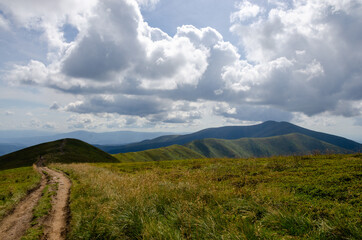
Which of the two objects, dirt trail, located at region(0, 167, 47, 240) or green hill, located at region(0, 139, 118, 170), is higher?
dirt trail, located at region(0, 167, 47, 240)

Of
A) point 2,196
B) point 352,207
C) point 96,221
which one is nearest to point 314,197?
point 352,207

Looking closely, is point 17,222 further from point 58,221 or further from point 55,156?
point 55,156

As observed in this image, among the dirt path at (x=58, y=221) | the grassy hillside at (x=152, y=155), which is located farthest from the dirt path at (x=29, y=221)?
the grassy hillside at (x=152, y=155)

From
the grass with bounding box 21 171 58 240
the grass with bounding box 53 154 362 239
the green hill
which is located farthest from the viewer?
the green hill

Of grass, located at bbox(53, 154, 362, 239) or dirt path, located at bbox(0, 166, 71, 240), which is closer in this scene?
grass, located at bbox(53, 154, 362, 239)

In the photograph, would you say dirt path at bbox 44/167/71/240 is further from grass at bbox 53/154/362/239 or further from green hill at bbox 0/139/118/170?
green hill at bbox 0/139/118/170

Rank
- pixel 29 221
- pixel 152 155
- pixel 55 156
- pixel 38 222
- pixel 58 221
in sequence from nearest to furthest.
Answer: pixel 38 222 < pixel 58 221 < pixel 29 221 < pixel 55 156 < pixel 152 155

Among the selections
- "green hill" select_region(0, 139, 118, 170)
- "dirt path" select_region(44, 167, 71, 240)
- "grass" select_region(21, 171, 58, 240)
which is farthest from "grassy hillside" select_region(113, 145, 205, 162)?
"grass" select_region(21, 171, 58, 240)

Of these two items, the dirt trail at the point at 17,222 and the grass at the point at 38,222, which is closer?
the grass at the point at 38,222

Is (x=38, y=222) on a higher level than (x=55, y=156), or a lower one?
higher

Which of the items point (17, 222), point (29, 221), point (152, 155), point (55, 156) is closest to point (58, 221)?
point (29, 221)

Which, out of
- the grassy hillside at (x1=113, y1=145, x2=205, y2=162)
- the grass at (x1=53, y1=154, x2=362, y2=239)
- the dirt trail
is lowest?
the grassy hillside at (x1=113, y1=145, x2=205, y2=162)

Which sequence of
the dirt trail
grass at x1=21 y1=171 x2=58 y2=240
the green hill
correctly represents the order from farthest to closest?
the green hill → the dirt trail → grass at x1=21 y1=171 x2=58 y2=240

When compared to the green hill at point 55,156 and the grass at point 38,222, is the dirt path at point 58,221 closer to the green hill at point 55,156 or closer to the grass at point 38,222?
the grass at point 38,222
